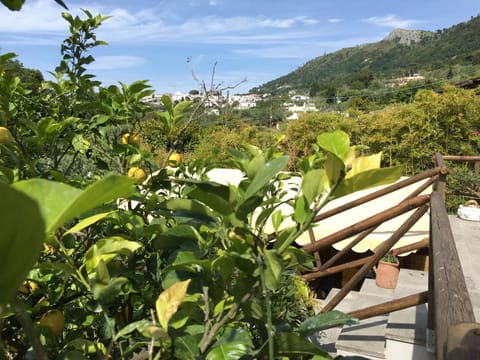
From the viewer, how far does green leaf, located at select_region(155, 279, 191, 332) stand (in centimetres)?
58

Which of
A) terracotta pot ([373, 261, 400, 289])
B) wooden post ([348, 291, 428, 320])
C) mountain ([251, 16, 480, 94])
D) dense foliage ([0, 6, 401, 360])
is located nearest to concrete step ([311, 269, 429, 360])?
terracotta pot ([373, 261, 400, 289])

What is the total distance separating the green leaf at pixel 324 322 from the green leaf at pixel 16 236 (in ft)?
1.86

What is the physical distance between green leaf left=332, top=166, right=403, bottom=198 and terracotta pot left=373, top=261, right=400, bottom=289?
466 centimetres

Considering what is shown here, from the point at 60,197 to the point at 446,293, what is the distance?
887 millimetres

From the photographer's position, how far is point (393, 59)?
280 ft

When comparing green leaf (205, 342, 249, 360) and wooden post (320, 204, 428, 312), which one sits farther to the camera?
wooden post (320, 204, 428, 312)

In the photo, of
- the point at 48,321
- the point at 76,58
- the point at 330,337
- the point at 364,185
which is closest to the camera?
the point at 364,185

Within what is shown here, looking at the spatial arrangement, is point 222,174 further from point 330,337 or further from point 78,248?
point 78,248

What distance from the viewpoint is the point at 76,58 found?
1834mm

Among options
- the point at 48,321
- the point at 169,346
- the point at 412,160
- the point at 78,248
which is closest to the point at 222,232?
the point at 169,346

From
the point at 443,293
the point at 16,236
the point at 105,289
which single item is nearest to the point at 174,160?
the point at 105,289

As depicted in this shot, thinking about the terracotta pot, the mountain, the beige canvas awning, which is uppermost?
the mountain

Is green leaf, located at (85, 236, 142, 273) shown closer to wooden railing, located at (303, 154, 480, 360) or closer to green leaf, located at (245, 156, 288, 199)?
green leaf, located at (245, 156, 288, 199)

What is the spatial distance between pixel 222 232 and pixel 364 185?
0.26 metres
